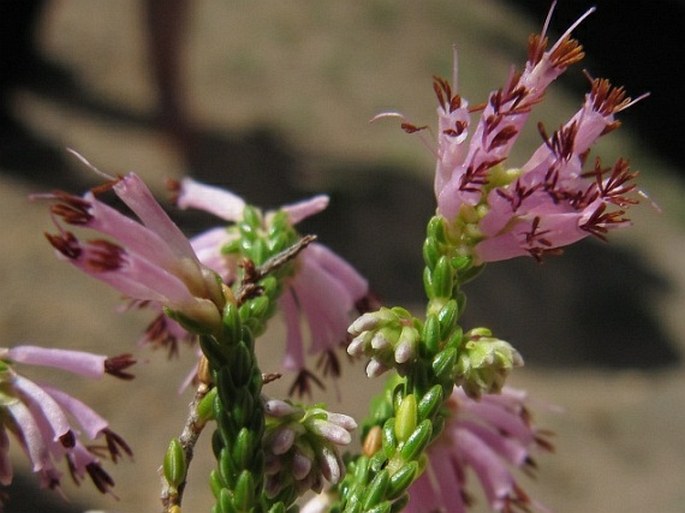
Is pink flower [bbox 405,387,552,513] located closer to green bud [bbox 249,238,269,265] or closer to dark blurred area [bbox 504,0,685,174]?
green bud [bbox 249,238,269,265]

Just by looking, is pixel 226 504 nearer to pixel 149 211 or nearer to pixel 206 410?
pixel 206 410

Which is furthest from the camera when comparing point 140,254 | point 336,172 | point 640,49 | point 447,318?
point 640,49

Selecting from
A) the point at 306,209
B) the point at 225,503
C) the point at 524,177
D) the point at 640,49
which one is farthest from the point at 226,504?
the point at 640,49

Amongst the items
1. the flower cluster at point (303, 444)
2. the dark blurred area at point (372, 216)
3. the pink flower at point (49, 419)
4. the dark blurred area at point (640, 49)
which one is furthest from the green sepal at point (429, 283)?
the dark blurred area at point (640, 49)

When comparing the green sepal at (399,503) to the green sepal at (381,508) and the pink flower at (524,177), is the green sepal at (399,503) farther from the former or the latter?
the pink flower at (524,177)

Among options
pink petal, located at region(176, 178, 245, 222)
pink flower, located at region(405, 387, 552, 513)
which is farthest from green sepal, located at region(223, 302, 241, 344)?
pink petal, located at region(176, 178, 245, 222)
